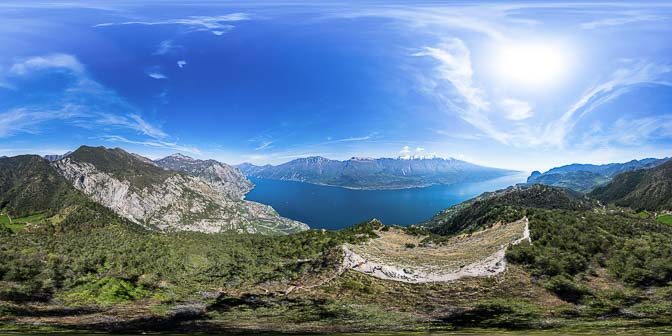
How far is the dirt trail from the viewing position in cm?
2731

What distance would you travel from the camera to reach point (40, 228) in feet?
481

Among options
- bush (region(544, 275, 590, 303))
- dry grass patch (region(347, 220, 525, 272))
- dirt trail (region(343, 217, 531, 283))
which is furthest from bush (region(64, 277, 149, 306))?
bush (region(544, 275, 590, 303))

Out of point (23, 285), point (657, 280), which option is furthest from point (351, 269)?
point (23, 285)

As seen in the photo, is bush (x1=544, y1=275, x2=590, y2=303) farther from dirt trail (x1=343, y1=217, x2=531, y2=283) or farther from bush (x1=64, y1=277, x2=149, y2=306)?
bush (x1=64, y1=277, x2=149, y2=306)

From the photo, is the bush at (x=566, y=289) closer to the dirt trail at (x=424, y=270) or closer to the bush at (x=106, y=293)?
the dirt trail at (x=424, y=270)

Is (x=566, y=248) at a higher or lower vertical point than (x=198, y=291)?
higher

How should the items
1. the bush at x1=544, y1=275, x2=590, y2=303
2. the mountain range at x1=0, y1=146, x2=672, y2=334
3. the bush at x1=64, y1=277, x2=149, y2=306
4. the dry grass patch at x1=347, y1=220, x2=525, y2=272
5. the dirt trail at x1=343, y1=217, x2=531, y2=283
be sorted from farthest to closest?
the bush at x1=64, y1=277, x2=149, y2=306 < the dry grass patch at x1=347, y1=220, x2=525, y2=272 < the dirt trail at x1=343, y1=217, x2=531, y2=283 < the bush at x1=544, y1=275, x2=590, y2=303 < the mountain range at x1=0, y1=146, x2=672, y2=334

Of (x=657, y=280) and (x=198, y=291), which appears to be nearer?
(x=657, y=280)

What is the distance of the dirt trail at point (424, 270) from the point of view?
27.3m

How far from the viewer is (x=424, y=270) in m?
28.5

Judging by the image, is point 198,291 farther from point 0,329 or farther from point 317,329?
point 317,329

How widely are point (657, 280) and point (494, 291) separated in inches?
442

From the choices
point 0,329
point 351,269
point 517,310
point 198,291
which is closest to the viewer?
point 0,329

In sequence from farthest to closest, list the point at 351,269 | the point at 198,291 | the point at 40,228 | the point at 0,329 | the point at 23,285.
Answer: the point at 40,228, the point at 23,285, the point at 198,291, the point at 351,269, the point at 0,329
